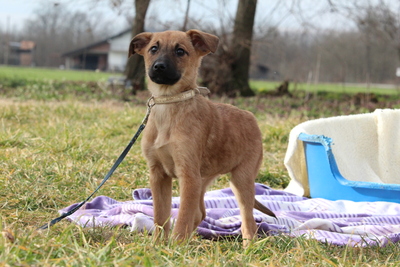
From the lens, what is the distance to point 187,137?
2.93m

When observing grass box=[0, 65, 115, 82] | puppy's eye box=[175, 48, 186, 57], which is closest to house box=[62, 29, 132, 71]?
grass box=[0, 65, 115, 82]

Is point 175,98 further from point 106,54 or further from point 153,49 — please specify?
point 106,54

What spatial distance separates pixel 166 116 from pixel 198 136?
0.77 feet

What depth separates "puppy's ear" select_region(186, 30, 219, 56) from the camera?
3.19 m

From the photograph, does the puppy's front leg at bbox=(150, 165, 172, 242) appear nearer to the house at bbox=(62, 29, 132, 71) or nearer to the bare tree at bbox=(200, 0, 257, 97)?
the bare tree at bbox=(200, 0, 257, 97)

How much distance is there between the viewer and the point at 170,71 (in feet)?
9.63

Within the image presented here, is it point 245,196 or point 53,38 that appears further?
point 53,38

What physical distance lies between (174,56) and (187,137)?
51 centimetres

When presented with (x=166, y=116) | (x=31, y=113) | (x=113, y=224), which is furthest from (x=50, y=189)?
(x=31, y=113)

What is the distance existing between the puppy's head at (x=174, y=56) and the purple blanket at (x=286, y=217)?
887mm

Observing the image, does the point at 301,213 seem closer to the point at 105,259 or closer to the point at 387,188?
the point at 387,188

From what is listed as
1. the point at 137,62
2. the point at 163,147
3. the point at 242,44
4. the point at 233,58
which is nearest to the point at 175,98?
the point at 163,147

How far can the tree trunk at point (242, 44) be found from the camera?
43.6 feet

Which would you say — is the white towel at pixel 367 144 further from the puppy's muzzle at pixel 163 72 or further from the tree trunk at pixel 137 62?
the tree trunk at pixel 137 62
